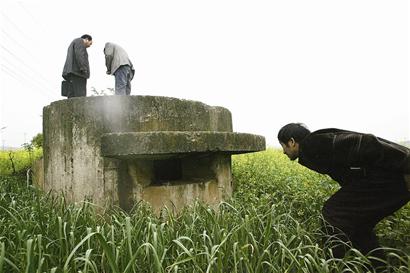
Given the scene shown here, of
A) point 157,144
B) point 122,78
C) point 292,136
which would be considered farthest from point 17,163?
point 292,136

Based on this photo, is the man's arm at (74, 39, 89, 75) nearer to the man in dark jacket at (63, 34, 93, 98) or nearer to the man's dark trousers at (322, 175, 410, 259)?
the man in dark jacket at (63, 34, 93, 98)

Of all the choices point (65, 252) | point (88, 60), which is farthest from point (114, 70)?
point (65, 252)

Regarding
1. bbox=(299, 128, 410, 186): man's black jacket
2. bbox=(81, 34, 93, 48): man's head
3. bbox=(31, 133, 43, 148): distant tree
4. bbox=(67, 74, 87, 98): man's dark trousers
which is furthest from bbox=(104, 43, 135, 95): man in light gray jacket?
bbox=(31, 133, 43, 148): distant tree

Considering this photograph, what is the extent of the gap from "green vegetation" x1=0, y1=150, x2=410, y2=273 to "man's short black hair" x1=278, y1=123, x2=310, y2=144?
0.59 m

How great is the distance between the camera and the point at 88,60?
231 inches

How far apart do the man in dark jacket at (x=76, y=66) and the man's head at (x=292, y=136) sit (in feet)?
12.9

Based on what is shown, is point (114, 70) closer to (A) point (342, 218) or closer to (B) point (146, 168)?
(B) point (146, 168)

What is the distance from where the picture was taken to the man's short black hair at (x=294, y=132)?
9.38 feet

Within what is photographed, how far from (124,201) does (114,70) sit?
280 cm

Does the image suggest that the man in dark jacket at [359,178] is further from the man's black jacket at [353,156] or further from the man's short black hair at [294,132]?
the man's short black hair at [294,132]

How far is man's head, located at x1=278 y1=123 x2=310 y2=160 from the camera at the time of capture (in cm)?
286

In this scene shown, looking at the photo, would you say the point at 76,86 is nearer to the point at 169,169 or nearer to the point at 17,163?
the point at 169,169

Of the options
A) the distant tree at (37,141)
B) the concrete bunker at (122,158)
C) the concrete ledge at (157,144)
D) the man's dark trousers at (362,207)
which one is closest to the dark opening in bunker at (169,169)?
the concrete bunker at (122,158)

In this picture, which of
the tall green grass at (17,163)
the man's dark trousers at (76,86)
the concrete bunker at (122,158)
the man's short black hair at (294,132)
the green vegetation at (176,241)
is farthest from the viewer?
the tall green grass at (17,163)
